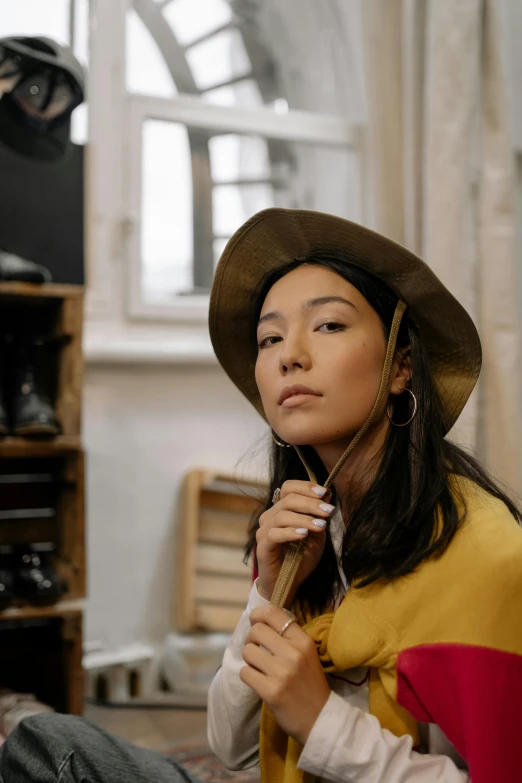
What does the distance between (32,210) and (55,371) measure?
0.46 m

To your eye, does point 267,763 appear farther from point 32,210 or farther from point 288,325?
point 32,210

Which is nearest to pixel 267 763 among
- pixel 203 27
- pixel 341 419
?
pixel 341 419

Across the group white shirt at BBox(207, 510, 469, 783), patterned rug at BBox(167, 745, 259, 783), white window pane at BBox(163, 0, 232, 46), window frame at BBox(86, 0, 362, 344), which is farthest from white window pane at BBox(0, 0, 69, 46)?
white shirt at BBox(207, 510, 469, 783)

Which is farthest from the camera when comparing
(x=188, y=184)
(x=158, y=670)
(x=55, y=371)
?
(x=188, y=184)

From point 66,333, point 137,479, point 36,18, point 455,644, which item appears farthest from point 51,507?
point 455,644

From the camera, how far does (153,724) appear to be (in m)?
1.82

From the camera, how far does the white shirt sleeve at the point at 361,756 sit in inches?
29.1

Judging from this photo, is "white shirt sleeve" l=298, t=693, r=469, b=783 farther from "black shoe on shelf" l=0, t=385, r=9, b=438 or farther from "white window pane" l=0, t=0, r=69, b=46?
"white window pane" l=0, t=0, r=69, b=46

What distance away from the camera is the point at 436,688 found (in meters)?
0.73

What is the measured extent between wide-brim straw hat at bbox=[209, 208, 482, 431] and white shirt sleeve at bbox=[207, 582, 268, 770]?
37 centimetres

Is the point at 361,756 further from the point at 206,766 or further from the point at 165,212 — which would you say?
the point at 165,212

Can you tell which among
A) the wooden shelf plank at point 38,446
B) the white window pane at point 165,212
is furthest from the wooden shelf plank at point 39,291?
the white window pane at point 165,212

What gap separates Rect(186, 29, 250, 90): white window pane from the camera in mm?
2410

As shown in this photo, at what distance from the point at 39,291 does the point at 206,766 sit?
1.10 m
